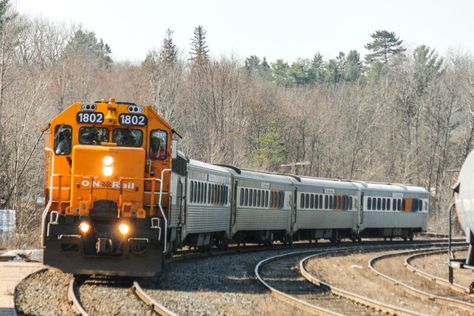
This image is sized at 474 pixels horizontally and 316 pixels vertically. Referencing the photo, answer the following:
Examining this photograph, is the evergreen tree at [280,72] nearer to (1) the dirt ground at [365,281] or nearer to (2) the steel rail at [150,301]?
(1) the dirt ground at [365,281]

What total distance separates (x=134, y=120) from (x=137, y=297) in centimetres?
361

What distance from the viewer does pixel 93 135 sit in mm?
17219

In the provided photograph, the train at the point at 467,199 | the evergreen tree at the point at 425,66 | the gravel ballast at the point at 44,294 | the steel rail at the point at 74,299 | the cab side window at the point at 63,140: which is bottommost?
the gravel ballast at the point at 44,294

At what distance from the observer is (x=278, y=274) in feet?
71.4

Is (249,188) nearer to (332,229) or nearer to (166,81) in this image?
(332,229)

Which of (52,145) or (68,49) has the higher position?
(68,49)

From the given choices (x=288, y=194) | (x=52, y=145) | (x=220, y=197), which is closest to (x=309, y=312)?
(x=52, y=145)

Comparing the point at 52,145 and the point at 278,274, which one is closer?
the point at 52,145

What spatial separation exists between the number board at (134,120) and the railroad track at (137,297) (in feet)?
10.3

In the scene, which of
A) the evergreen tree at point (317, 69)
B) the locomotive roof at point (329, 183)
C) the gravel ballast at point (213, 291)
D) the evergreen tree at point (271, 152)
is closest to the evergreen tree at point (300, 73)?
the evergreen tree at point (317, 69)

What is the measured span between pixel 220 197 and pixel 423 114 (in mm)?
50815

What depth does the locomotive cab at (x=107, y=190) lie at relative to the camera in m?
16.5

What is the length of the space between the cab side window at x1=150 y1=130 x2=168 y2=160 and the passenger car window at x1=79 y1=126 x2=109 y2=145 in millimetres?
903

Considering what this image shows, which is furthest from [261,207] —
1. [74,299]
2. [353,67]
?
[353,67]
